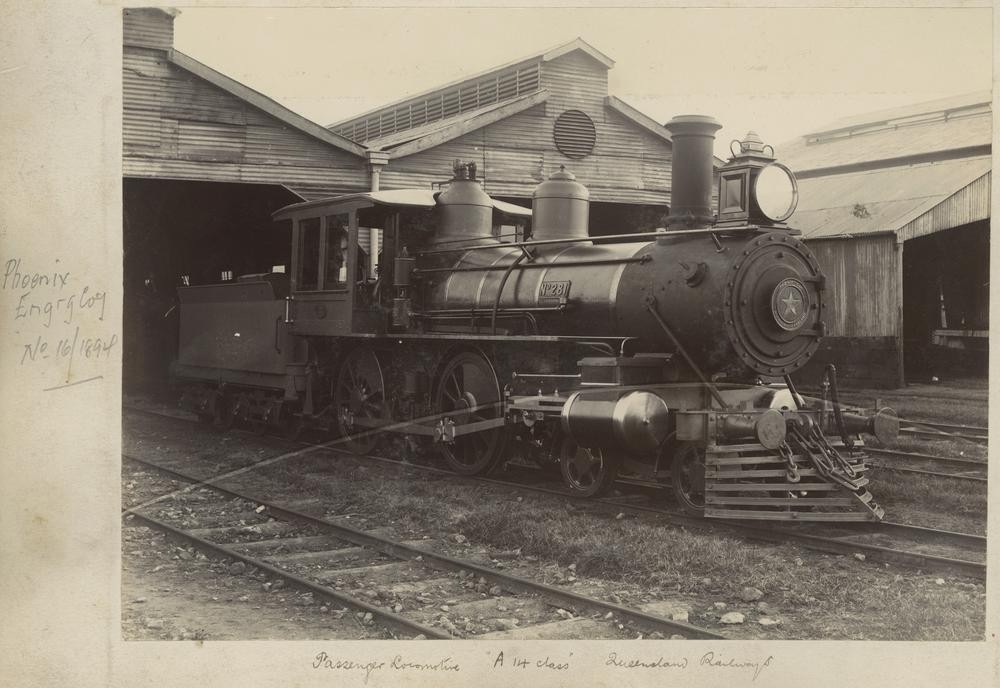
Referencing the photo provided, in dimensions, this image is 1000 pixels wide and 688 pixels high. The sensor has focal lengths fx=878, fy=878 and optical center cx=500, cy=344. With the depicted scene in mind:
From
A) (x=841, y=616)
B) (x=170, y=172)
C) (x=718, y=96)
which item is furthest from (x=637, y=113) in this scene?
(x=841, y=616)

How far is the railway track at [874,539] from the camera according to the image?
598 centimetres

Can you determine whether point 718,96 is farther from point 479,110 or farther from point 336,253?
point 479,110

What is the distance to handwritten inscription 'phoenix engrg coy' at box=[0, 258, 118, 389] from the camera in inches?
196

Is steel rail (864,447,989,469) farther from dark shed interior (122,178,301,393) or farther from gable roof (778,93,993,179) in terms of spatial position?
dark shed interior (122,178,301,393)

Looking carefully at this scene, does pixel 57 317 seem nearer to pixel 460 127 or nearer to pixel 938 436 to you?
pixel 460 127

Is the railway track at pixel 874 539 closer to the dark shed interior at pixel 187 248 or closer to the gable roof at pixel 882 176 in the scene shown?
the gable roof at pixel 882 176

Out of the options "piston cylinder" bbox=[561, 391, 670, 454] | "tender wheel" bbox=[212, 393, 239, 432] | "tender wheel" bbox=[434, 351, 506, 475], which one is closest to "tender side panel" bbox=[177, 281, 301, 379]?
"tender wheel" bbox=[212, 393, 239, 432]

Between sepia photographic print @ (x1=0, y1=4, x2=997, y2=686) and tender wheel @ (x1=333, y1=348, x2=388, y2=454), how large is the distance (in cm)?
6

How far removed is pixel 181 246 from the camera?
1515cm

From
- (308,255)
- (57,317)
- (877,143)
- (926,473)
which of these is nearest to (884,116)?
(877,143)

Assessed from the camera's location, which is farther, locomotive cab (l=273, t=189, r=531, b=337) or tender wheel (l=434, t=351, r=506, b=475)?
locomotive cab (l=273, t=189, r=531, b=337)

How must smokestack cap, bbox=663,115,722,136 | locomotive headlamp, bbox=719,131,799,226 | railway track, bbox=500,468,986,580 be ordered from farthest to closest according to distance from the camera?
smokestack cap, bbox=663,115,722,136, locomotive headlamp, bbox=719,131,799,226, railway track, bbox=500,468,986,580

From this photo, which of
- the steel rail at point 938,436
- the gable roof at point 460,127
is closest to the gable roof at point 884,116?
the steel rail at point 938,436

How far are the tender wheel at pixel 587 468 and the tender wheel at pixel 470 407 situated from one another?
0.88 meters
